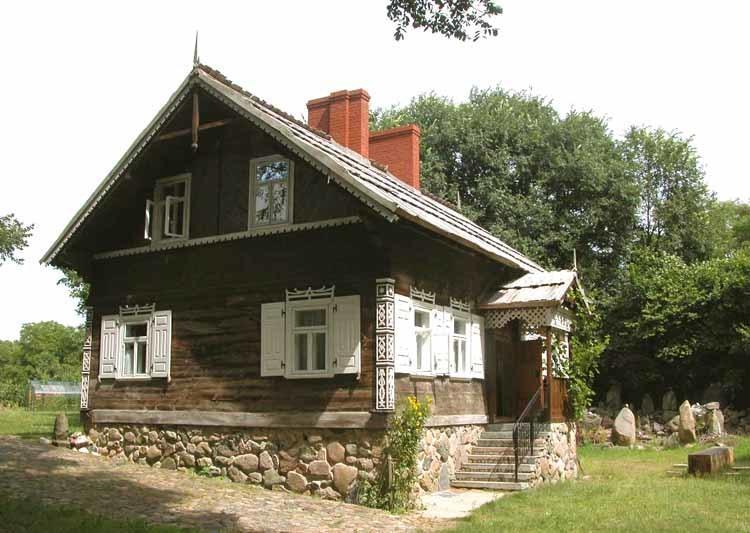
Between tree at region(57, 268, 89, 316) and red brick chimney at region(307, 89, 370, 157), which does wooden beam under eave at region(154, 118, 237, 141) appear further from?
tree at region(57, 268, 89, 316)

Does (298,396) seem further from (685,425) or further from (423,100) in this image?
(423,100)

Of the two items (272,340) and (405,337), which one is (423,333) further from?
(272,340)

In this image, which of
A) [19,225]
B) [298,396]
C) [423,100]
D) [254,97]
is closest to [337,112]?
[254,97]

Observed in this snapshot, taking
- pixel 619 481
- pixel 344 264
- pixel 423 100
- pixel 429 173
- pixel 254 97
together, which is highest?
pixel 423 100

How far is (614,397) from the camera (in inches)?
1148

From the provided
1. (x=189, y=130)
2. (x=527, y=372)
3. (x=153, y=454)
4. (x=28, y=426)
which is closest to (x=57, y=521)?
(x=153, y=454)

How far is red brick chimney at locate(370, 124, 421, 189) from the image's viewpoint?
21.5 m

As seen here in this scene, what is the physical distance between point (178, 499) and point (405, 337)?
457 centimetres

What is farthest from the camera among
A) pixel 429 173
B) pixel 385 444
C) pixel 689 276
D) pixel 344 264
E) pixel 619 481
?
pixel 429 173

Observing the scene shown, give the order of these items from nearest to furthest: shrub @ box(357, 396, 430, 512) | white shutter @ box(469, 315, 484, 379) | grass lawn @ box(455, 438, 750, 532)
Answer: grass lawn @ box(455, 438, 750, 532)
shrub @ box(357, 396, 430, 512)
white shutter @ box(469, 315, 484, 379)

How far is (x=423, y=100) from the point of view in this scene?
38.0m

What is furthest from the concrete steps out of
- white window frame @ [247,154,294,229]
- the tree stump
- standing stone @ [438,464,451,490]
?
white window frame @ [247,154,294,229]

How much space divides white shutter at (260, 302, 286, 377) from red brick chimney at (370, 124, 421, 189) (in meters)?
7.75

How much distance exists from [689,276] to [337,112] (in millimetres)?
15082
